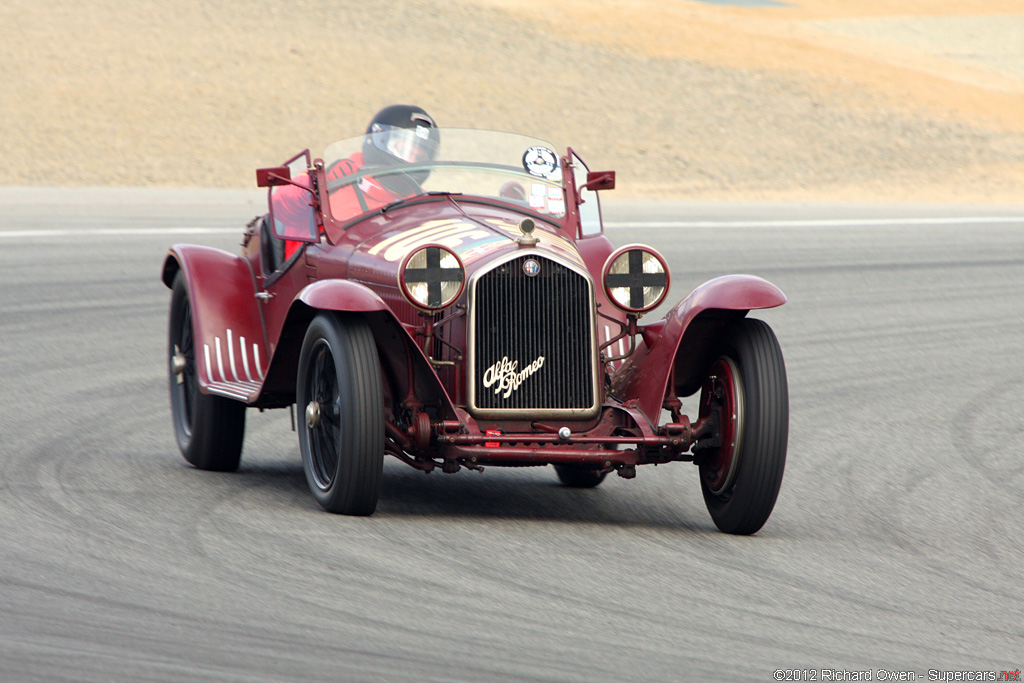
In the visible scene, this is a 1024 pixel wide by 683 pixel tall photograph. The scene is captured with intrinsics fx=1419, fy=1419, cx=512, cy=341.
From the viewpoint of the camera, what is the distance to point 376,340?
19.7 feet

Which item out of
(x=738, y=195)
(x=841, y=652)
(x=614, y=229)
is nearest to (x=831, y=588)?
(x=841, y=652)

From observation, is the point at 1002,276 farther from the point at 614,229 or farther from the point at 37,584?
the point at 37,584

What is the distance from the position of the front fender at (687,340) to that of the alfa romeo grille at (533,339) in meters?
0.29

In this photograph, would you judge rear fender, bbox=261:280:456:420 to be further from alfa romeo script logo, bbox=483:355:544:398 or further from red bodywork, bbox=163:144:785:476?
alfa romeo script logo, bbox=483:355:544:398

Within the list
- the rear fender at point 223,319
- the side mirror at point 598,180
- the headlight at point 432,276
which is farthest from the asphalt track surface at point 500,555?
A: the side mirror at point 598,180

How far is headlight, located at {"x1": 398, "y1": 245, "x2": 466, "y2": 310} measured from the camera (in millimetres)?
5902

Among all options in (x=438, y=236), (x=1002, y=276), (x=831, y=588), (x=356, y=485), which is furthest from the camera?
(x=1002, y=276)

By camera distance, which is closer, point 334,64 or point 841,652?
point 841,652

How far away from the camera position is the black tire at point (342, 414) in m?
5.60

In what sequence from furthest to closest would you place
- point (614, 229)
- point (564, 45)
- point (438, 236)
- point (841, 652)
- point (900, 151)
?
point (564, 45) < point (900, 151) < point (614, 229) < point (438, 236) < point (841, 652)

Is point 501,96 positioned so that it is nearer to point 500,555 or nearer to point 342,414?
point 342,414

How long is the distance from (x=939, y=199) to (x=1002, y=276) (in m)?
15.6

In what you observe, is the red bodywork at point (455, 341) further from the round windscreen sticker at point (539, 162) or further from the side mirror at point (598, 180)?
the round windscreen sticker at point (539, 162)

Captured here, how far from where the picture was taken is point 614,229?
21000 mm
